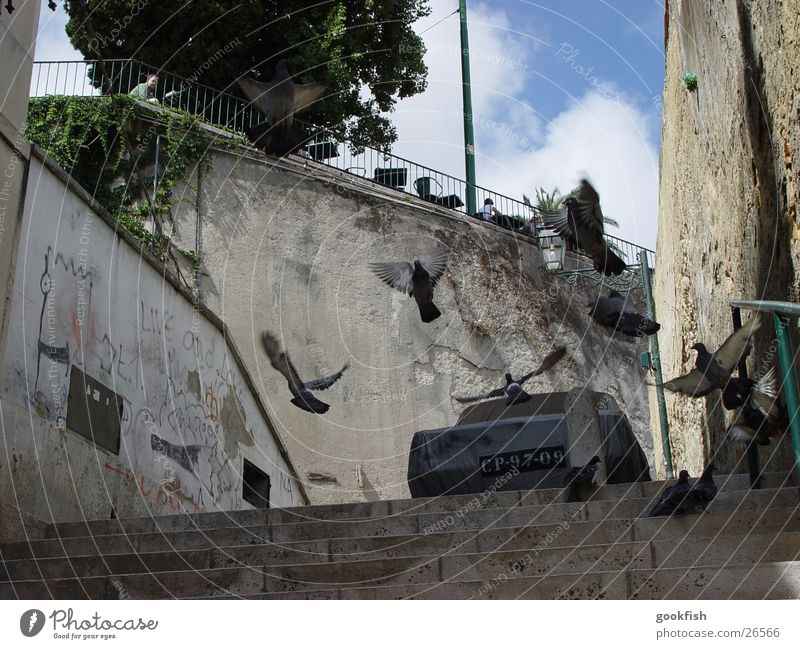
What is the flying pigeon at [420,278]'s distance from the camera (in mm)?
10430

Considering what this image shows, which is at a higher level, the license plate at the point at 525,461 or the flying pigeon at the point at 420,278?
the flying pigeon at the point at 420,278

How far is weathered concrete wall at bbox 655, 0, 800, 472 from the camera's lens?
22.5 ft

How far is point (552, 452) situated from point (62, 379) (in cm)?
406

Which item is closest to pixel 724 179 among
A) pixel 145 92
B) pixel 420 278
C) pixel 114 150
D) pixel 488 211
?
pixel 420 278

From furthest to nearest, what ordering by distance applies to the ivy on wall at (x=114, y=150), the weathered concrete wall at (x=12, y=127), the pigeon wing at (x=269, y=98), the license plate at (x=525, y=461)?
1. the ivy on wall at (x=114, y=150)
2. the pigeon wing at (x=269, y=98)
3. the license plate at (x=525, y=461)
4. the weathered concrete wall at (x=12, y=127)

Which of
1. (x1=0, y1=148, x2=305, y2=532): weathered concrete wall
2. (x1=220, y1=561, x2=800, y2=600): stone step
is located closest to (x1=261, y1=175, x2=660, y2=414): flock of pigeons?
(x1=0, y1=148, x2=305, y2=532): weathered concrete wall

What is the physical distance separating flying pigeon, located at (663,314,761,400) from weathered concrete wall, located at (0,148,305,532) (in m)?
4.59

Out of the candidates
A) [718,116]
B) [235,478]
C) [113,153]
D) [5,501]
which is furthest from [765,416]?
[113,153]

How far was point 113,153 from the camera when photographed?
17.2 metres

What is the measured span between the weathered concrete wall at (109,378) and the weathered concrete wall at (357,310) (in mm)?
4414

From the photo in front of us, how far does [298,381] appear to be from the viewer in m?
15.6

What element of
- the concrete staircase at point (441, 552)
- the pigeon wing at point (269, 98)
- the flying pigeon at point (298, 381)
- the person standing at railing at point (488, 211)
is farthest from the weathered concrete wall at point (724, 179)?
the person standing at railing at point (488, 211)

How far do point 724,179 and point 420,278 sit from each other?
3.13 metres
